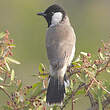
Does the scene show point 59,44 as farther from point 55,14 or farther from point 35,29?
point 35,29

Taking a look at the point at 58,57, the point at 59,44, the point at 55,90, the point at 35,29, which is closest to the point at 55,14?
the point at 59,44

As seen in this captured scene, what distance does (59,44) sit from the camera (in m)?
4.46

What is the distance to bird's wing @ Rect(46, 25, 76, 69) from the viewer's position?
425 cm

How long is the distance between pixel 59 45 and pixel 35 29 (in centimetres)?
708

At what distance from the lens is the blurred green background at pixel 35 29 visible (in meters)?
9.92

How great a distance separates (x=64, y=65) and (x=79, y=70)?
27.1 inches

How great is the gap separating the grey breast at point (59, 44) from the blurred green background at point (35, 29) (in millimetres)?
4115

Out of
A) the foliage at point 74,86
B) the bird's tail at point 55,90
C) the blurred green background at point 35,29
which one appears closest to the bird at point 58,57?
the bird's tail at point 55,90

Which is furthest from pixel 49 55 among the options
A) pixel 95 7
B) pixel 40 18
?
pixel 95 7

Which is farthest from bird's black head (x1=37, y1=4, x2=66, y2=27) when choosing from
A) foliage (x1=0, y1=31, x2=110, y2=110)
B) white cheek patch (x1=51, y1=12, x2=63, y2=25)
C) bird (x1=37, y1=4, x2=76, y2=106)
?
foliage (x1=0, y1=31, x2=110, y2=110)

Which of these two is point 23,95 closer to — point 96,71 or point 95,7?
point 96,71

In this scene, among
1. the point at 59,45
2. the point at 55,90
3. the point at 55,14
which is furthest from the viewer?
the point at 55,14

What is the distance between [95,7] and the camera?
15.0 m

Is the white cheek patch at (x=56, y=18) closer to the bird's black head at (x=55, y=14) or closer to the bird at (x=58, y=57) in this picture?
the bird's black head at (x=55, y=14)
